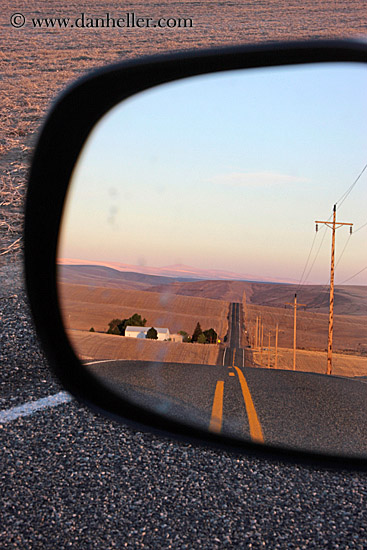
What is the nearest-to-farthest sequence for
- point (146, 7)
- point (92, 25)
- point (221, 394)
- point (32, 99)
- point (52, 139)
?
point (52, 139) → point (221, 394) → point (32, 99) → point (92, 25) → point (146, 7)

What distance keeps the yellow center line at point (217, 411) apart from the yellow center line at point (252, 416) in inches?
6.0

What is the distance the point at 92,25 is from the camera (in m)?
41.0

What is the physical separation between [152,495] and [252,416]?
681mm

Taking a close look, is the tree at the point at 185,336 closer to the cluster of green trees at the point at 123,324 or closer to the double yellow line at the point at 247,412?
the cluster of green trees at the point at 123,324

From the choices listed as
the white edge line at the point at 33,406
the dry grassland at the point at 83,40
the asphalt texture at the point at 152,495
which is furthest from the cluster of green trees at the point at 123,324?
the dry grassland at the point at 83,40

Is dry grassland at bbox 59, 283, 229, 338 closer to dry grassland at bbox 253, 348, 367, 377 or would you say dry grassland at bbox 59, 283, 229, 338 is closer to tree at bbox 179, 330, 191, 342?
tree at bbox 179, 330, 191, 342

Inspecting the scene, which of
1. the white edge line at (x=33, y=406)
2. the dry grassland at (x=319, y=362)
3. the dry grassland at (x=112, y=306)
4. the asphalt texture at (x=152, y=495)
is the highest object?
the dry grassland at (x=112, y=306)

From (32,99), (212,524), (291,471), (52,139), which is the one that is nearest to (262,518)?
(212,524)

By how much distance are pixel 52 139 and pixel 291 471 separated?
73.5 inches

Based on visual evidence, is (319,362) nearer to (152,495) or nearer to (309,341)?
(309,341)

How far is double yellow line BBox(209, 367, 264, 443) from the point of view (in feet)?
8.34

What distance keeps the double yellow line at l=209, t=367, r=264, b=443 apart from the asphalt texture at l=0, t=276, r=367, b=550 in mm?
214

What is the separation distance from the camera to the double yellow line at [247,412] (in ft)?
8.34

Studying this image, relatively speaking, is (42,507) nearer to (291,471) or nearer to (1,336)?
(291,471)
